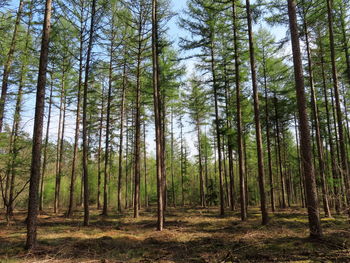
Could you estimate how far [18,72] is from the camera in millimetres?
12695

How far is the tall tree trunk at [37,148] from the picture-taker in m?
7.18

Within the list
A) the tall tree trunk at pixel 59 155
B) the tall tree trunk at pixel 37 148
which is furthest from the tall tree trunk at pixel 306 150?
the tall tree trunk at pixel 59 155

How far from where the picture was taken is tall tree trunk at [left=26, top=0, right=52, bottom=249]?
7184 millimetres

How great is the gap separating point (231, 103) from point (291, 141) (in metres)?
20.2

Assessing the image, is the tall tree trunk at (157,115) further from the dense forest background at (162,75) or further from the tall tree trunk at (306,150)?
the tall tree trunk at (306,150)

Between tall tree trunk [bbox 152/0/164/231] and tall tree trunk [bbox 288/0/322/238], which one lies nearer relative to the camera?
tall tree trunk [bbox 288/0/322/238]

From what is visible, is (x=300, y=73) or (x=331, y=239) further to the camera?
(x=300, y=73)

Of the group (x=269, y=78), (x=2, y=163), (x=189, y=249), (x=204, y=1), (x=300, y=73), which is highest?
(x=204, y=1)

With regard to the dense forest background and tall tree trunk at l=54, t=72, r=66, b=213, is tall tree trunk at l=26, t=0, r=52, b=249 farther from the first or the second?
tall tree trunk at l=54, t=72, r=66, b=213

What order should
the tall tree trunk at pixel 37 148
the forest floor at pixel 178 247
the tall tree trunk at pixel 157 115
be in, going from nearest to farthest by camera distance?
the forest floor at pixel 178 247 < the tall tree trunk at pixel 37 148 < the tall tree trunk at pixel 157 115

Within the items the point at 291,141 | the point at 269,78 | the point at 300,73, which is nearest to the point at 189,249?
the point at 300,73

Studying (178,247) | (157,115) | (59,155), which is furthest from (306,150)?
(59,155)

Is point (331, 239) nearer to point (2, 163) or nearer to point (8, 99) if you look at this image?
point (2, 163)

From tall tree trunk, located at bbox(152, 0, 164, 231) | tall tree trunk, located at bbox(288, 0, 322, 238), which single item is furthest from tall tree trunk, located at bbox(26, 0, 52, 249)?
tall tree trunk, located at bbox(288, 0, 322, 238)
